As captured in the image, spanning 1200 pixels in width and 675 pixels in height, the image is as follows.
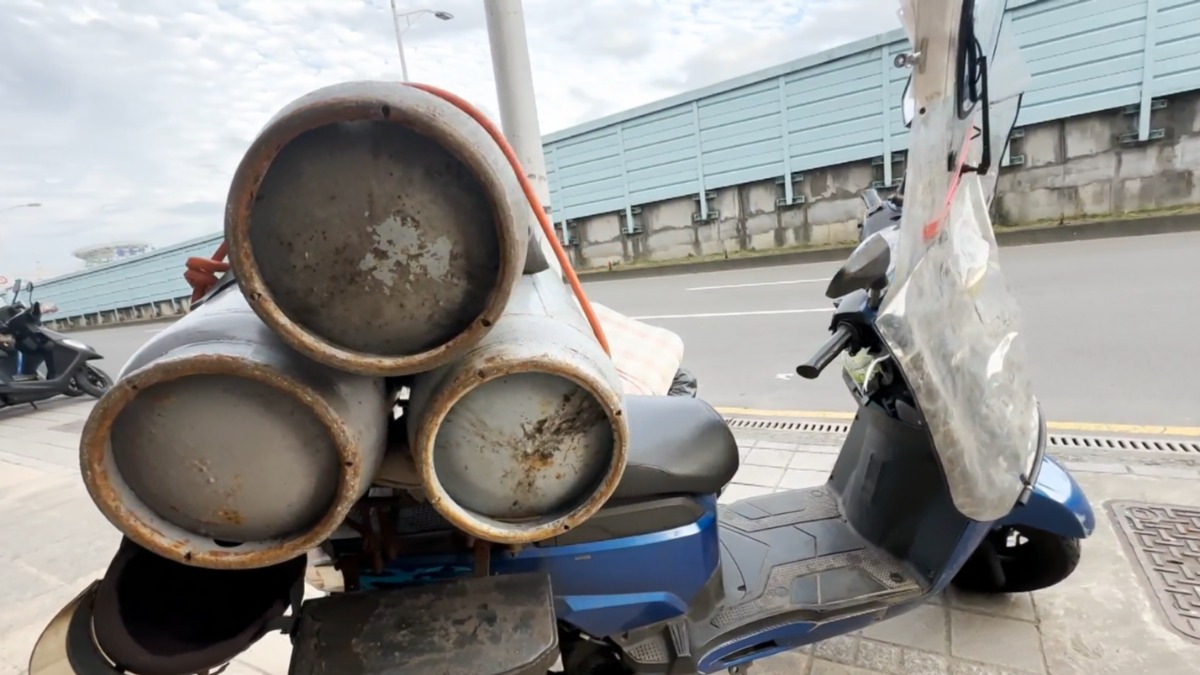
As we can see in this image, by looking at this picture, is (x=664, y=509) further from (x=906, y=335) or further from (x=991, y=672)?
(x=991, y=672)

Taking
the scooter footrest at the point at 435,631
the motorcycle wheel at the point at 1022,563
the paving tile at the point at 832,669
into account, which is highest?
the scooter footrest at the point at 435,631

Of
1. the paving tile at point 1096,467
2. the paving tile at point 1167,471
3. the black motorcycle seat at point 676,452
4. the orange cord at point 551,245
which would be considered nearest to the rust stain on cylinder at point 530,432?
the orange cord at point 551,245

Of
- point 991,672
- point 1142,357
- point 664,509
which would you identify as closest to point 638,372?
point 664,509

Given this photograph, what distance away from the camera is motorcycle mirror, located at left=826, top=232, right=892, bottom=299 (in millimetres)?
1544

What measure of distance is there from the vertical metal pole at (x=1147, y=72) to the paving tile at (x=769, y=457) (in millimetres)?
9347

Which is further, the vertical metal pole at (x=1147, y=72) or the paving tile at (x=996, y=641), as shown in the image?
the vertical metal pole at (x=1147, y=72)

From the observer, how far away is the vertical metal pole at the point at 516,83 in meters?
3.02

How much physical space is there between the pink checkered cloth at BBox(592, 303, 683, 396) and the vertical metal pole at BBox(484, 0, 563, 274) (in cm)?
65

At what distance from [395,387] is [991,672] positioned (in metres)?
1.78

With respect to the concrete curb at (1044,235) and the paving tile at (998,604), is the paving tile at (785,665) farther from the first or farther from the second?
the concrete curb at (1044,235)

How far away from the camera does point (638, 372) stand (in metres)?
2.93

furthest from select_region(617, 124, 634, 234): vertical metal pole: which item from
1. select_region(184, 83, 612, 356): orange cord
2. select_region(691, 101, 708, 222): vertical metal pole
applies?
select_region(184, 83, 612, 356): orange cord

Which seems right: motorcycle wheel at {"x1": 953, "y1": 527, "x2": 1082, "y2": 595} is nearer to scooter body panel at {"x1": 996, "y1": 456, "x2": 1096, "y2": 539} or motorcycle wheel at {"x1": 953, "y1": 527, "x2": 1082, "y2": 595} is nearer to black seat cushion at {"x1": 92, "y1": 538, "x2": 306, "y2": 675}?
scooter body panel at {"x1": 996, "y1": 456, "x2": 1096, "y2": 539}

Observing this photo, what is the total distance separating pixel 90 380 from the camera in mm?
7062
